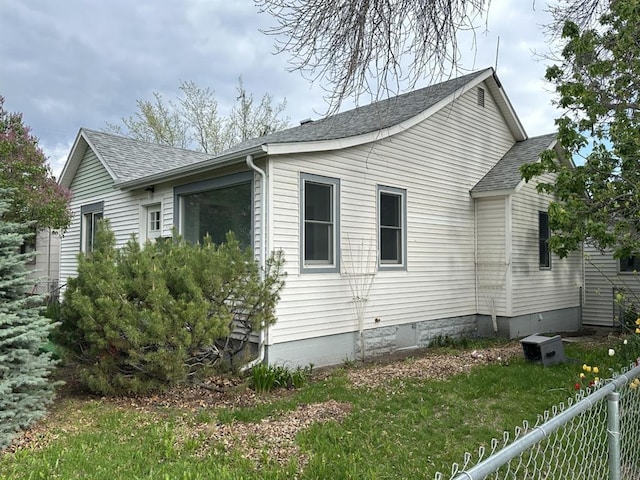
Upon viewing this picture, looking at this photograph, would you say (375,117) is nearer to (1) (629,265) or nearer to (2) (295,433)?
(2) (295,433)

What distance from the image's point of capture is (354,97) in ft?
14.0

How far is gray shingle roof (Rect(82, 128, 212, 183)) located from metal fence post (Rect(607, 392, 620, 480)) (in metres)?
9.95

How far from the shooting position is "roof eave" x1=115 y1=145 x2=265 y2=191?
6754 mm

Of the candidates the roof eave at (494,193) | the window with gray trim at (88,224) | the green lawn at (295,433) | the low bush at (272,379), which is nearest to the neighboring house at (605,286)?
the roof eave at (494,193)

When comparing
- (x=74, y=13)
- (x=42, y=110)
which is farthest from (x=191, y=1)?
(x=42, y=110)

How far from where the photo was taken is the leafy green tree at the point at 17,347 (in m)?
4.05

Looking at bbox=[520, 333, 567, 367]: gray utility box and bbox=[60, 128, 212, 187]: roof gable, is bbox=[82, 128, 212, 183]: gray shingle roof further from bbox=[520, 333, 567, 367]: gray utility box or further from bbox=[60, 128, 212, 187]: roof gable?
bbox=[520, 333, 567, 367]: gray utility box

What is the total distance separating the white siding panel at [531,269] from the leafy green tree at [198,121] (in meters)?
16.4

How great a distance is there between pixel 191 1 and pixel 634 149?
20.3 feet

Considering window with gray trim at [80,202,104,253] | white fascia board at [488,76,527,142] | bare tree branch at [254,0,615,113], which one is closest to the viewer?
bare tree branch at [254,0,615,113]

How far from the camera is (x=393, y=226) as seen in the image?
8828mm

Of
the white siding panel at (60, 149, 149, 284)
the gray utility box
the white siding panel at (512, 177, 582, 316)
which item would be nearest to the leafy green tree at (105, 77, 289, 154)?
the white siding panel at (60, 149, 149, 284)

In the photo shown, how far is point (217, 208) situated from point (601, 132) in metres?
6.45

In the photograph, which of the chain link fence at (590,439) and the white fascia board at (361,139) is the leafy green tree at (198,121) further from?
the chain link fence at (590,439)
